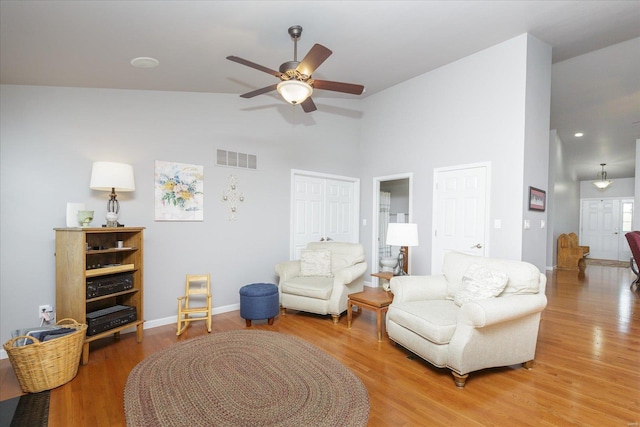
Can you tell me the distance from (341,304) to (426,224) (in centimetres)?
193

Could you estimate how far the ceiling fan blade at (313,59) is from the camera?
2.21m

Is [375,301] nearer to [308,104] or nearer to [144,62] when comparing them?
[308,104]

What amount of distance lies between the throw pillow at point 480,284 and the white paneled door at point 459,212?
140 cm

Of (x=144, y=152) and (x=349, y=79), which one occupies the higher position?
(x=349, y=79)

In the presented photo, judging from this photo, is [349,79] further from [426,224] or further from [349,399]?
[349,399]

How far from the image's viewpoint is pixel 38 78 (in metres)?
2.78

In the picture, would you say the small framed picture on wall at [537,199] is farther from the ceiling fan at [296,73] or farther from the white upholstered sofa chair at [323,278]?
the ceiling fan at [296,73]

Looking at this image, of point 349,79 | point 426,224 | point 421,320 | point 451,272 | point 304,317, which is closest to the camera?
point 421,320

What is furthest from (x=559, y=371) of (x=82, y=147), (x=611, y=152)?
(x=611, y=152)

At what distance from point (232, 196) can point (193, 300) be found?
147 centimetres

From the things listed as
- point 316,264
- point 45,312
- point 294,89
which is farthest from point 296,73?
point 45,312

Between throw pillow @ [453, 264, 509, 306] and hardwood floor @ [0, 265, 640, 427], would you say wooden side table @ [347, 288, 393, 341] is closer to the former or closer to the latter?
hardwood floor @ [0, 265, 640, 427]

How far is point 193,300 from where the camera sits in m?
3.87

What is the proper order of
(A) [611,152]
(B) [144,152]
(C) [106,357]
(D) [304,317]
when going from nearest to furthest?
(C) [106,357]
(B) [144,152]
(D) [304,317]
(A) [611,152]
